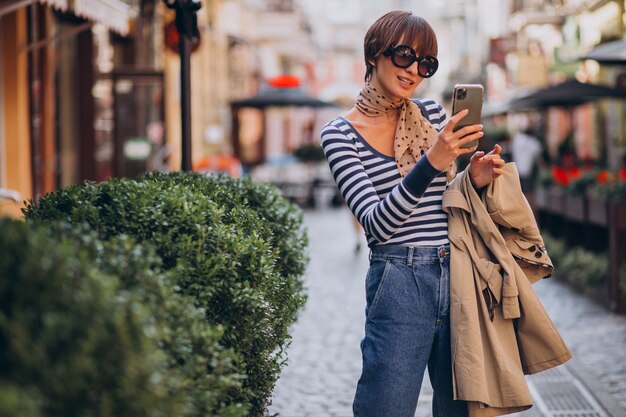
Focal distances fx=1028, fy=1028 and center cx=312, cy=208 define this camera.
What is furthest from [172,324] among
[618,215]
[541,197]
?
[541,197]

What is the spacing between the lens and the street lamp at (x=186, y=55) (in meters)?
6.57

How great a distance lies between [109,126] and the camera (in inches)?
640

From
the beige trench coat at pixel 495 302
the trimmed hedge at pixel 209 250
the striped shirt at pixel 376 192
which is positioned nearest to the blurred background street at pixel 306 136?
the trimmed hedge at pixel 209 250

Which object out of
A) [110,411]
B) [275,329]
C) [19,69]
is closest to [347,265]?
[19,69]

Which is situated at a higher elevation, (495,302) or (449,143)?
(449,143)

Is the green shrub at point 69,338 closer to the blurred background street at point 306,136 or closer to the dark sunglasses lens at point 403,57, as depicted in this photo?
the dark sunglasses lens at point 403,57

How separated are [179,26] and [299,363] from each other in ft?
8.13

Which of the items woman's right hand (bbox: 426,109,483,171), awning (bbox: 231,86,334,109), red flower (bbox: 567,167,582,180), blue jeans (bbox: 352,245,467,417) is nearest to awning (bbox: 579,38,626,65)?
red flower (bbox: 567,167,582,180)

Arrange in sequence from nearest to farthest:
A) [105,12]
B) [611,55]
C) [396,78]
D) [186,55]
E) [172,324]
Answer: [172,324]
[396,78]
[186,55]
[105,12]
[611,55]

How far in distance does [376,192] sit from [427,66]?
1.49ft

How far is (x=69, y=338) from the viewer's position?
2154mm

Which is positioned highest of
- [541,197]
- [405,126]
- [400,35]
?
[400,35]

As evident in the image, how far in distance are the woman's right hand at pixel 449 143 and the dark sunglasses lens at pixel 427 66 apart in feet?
1.15

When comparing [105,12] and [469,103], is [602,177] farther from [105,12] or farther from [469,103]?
[469,103]
